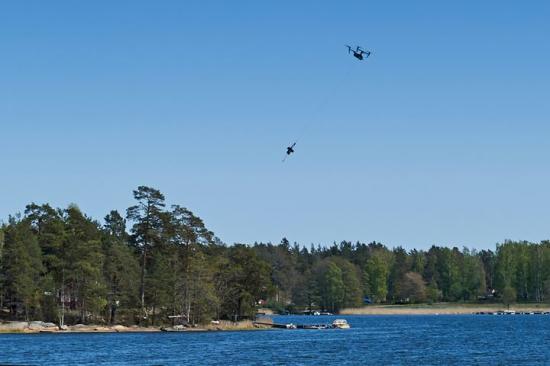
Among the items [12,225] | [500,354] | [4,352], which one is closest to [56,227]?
[12,225]

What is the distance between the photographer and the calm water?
79.9 m

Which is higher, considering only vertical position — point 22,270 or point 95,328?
point 22,270

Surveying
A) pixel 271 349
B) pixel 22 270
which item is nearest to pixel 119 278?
pixel 22 270


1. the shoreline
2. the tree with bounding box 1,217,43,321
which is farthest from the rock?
the tree with bounding box 1,217,43,321

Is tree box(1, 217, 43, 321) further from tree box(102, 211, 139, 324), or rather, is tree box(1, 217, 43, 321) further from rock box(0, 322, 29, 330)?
tree box(102, 211, 139, 324)

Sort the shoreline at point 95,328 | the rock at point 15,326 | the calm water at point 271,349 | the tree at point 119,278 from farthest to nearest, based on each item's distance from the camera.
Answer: the tree at point 119,278
the shoreline at point 95,328
the rock at point 15,326
the calm water at point 271,349

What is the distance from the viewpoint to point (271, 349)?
95.3 m

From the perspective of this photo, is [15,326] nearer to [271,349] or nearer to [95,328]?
[95,328]

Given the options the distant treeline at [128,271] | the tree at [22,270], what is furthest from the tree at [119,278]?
the tree at [22,270]

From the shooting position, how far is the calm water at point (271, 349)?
262 feet

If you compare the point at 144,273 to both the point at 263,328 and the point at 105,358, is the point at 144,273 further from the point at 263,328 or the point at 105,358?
the point at 105,358

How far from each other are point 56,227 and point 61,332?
1743 cm

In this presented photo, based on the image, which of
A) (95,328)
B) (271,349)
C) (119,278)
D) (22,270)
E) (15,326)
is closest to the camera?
(271,349)

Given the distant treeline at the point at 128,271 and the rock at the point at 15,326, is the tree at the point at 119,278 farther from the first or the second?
the rock at the point at 15,326
